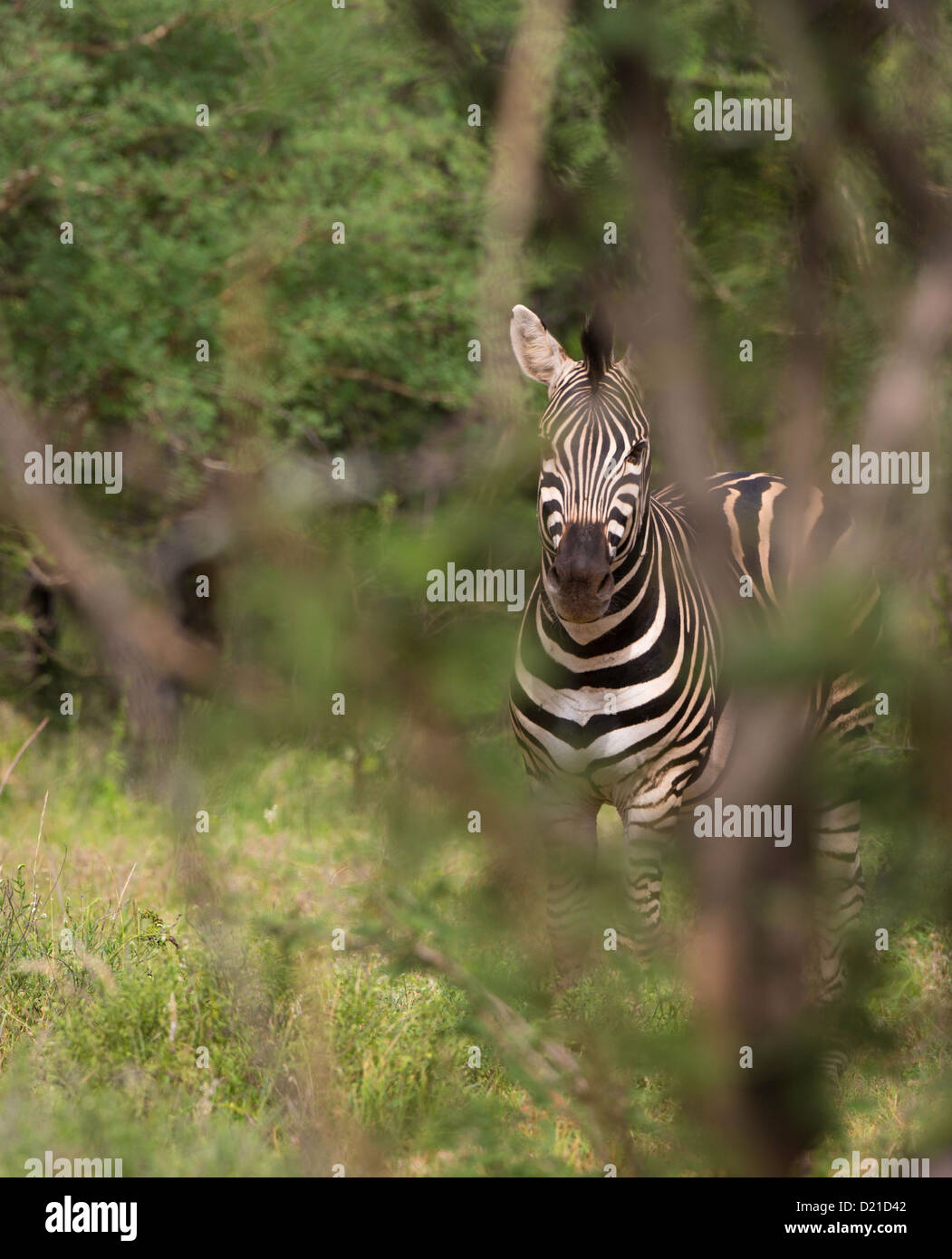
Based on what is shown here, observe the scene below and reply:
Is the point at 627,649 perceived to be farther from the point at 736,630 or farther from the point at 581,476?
the point at 736,630

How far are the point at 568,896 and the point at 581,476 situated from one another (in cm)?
164

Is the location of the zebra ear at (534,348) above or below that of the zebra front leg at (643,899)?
above

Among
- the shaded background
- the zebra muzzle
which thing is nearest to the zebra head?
the zebra muzzle

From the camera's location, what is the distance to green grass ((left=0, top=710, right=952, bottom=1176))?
1.23 metres

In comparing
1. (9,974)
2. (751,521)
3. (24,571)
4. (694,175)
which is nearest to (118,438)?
(24,571)

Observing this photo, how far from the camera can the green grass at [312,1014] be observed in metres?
1.23

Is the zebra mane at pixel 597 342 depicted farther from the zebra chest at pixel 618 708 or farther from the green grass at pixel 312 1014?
the zebra chest at pixel 618 708

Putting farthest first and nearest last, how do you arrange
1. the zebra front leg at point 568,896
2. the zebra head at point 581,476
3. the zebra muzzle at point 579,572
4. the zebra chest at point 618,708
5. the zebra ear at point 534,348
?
1. the zebra chest at point 618,708
2. the zebra muzzle at point 579,572
3. the zebra head at point 581,476
4. the zebra ear at point 534,348
5. the zebra front leg at point 568,896

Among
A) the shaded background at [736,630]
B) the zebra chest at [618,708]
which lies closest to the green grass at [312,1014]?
the shaded background at [736,630]

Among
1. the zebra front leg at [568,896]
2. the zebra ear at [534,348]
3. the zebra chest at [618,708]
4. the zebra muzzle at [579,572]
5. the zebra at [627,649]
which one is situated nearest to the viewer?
the zebra front leg at [568,896]

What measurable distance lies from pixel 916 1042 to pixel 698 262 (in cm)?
80

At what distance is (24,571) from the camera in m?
10.3

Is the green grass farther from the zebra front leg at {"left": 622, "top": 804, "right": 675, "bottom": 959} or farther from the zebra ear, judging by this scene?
the zebra ear
